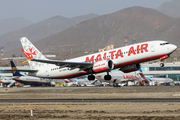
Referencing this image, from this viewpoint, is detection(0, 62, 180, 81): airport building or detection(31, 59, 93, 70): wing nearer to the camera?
detection(31, 59, 93, 70): wing

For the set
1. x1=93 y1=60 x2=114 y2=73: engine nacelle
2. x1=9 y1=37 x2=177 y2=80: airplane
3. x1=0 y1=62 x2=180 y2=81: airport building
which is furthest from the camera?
x1=0 y1=62 x2=180 y2=81: airport building

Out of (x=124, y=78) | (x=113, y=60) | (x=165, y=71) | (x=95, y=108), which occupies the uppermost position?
(x=165, y=71)

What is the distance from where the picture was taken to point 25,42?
2756 inches

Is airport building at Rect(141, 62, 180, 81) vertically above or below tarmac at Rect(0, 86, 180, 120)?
above

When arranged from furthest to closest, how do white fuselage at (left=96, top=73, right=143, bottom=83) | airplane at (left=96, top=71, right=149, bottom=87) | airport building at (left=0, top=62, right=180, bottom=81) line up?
airport building at (left=0, top=62, right=180, bottom=81)
airplane at (left=96, top=71, right=149, bottom=87)
white fuselage at (left=96, top=73, right=143, bottom=83)

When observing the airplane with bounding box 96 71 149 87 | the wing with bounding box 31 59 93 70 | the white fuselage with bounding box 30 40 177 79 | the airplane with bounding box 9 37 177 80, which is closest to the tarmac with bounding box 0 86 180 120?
the airplane with bounding box 9 37 177 80

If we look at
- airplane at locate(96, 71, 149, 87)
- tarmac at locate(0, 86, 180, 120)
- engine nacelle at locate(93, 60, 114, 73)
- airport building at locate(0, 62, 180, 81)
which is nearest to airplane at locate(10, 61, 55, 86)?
airplane at locate(96, 71, 149, 87)

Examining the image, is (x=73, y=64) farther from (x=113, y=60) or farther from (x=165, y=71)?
(x=165, y=71)

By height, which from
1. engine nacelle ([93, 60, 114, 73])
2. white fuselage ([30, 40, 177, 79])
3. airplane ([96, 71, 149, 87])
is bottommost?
airplane ([96, 71, 149, 87])

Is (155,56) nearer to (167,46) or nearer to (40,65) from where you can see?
(167,46)

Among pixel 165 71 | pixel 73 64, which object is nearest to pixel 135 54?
pixel 73 64

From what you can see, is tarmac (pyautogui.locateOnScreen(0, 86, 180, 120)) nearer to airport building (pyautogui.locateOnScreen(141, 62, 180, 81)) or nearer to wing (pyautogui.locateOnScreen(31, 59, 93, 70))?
wing (pyautogui.locateOnScreen(31, 59, 93, 70))

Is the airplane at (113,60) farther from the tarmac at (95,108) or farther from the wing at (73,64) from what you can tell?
the tarmac at (95,108)

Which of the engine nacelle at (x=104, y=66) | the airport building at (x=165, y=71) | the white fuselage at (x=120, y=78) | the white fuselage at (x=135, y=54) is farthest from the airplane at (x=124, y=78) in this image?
the engine nacelle at (x=104, y=66)
